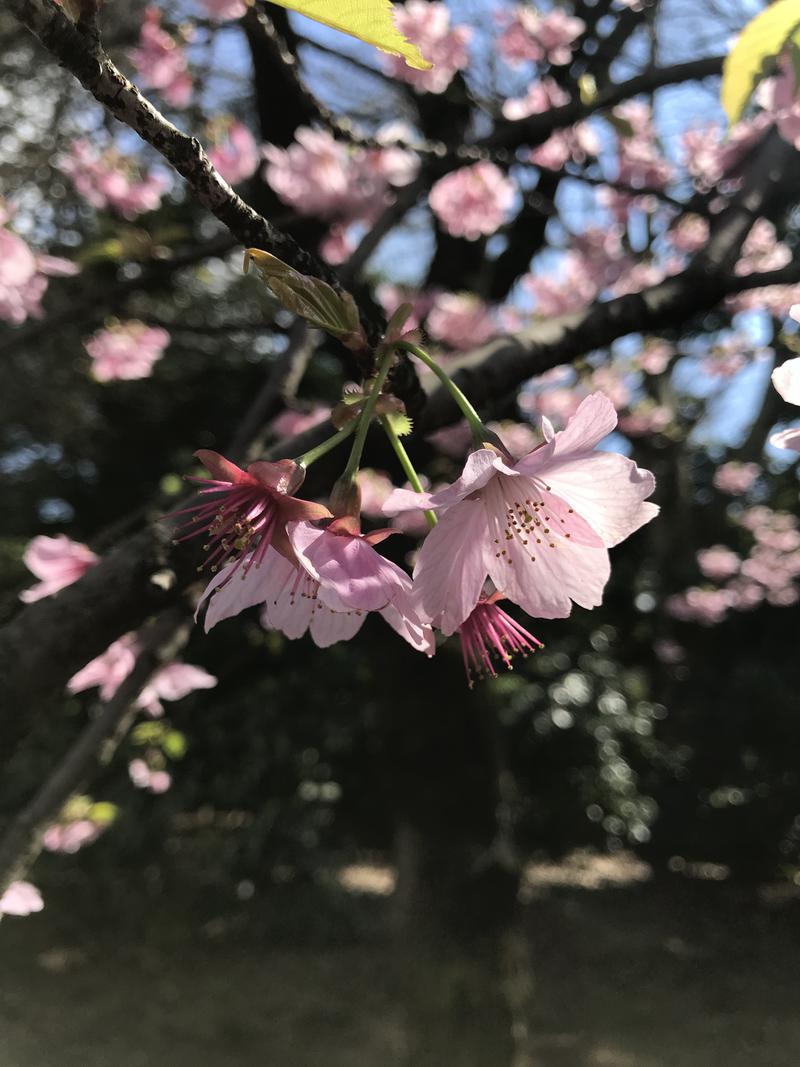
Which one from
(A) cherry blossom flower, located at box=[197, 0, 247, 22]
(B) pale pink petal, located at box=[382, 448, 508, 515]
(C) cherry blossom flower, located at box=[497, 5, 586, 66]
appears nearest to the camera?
(B) pale pink petal, located at box=[382, 448, 508, 515]

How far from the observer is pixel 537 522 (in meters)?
0.75

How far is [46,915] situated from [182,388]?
4454mm

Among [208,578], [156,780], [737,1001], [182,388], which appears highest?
[182,388]

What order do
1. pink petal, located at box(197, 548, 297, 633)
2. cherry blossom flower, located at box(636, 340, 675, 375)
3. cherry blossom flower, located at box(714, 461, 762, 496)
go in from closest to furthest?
1. pink petal, located at box(197, 548, 297, 633)
2. cherry blossom flower, located at box(636, 340, 675, 375)
3. cherry blossom flower, located at box(714, 461, 762, 496)

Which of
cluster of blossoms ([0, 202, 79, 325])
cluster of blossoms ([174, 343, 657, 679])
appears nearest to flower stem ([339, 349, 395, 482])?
cluster of blossoms ([174, 343, 657, 679])

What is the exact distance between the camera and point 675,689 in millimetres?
6438

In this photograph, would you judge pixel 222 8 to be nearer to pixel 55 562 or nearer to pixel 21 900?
pixel 55 562

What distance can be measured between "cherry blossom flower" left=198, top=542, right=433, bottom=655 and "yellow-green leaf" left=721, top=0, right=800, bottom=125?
63cm

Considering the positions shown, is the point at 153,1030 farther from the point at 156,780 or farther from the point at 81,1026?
the point at 156,780

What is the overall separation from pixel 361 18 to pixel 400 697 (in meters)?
2.82

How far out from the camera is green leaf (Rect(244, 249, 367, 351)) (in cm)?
51

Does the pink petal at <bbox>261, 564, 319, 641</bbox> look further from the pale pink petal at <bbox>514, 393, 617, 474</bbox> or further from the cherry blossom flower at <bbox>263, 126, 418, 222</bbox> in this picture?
the cherry blossom flower at <bbox>263, 126, 418, 222</bbox>

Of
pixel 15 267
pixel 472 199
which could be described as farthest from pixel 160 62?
pixel 15 267

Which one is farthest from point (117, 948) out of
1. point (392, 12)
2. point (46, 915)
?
point (392, 12)
